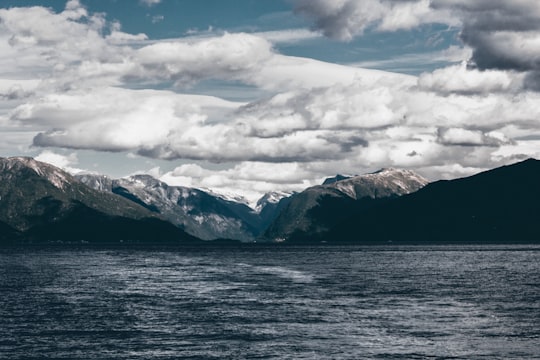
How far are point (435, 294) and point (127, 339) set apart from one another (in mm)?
69938

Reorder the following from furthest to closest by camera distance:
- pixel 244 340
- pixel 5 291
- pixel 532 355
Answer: pixel 5 291 < pixel 244 340 < pixel 532 355

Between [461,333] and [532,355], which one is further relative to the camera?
[461,333]

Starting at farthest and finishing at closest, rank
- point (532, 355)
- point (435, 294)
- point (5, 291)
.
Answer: point (5, 291)
point (435, 294)
point (532, 355)

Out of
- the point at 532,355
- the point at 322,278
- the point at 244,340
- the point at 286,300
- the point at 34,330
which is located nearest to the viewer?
the point at 532,355

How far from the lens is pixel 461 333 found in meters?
85.4

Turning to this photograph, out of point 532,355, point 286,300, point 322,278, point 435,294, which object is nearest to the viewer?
point 532,355

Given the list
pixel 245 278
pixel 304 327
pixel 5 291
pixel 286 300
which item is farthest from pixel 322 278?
pixel 304 327

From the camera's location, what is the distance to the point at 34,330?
90625 millimetres

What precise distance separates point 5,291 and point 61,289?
11.2 meters

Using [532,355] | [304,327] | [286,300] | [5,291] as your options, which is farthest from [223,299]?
[532,355]

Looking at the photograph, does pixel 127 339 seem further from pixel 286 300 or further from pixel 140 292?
pixel 140 292

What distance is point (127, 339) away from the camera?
8400 cm

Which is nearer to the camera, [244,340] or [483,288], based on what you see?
[244,340]

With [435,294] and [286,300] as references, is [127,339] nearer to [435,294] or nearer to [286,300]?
A: [286,300]
